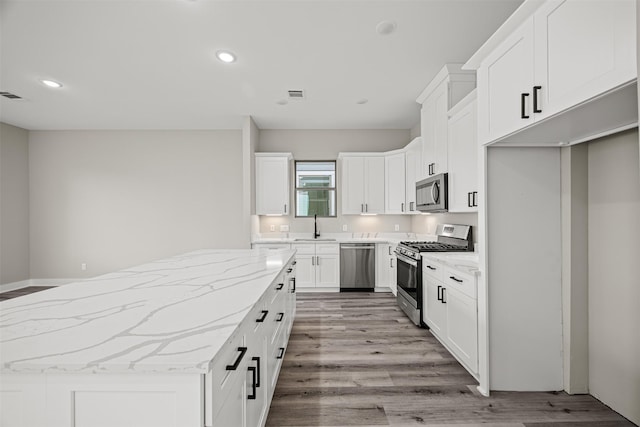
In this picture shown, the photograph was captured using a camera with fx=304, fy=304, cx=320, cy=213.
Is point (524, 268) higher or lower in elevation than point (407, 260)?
higher

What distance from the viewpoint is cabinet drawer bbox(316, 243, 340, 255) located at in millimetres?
5148

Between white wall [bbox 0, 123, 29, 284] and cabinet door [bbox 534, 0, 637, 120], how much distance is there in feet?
24.9

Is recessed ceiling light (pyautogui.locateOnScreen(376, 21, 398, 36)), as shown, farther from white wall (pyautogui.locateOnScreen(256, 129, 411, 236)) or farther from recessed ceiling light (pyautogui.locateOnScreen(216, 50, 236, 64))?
white wall (pyautogui.locateOnScreen(256, 129, 411, 236))

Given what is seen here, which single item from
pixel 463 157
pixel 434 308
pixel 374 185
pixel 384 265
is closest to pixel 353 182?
pixel 374 185

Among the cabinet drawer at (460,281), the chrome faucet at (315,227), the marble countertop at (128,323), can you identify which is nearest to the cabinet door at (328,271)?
the chrome faucet at (315,227)

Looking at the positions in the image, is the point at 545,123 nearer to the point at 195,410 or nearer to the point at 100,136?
the point at 195,410

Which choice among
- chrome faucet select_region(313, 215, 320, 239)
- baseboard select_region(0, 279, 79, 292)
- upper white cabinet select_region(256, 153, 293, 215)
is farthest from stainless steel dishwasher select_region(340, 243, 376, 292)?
baseboard select_region(0, 279, 79, 292)

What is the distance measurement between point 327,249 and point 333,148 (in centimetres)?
196

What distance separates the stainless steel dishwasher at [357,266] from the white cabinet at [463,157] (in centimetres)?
205

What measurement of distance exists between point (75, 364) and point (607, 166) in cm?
285

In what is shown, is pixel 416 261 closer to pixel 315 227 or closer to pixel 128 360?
pixel 315 227

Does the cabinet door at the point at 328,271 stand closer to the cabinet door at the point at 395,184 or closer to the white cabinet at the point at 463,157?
the cabinet door at the point at 395,184

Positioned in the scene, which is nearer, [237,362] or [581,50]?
[237,362]

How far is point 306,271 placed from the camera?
16.8 ft
